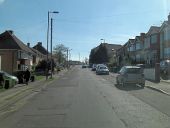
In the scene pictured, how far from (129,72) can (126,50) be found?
3690 inches

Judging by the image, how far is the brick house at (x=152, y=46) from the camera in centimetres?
8056

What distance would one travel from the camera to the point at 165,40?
72.9 meters

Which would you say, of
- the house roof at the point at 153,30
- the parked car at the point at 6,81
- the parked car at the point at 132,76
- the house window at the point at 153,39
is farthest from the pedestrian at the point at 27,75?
the house window at the point at 153,39

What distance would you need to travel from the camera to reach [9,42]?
77.6m

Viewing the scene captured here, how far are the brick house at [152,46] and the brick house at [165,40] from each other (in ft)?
11.1

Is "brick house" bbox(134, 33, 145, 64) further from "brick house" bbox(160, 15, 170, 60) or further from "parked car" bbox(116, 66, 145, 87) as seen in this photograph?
"parked car" bbox(116, 66, 145, 87)

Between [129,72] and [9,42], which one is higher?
[9,42]

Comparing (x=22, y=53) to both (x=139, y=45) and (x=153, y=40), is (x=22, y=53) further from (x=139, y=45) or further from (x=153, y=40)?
(x=139, y=45)

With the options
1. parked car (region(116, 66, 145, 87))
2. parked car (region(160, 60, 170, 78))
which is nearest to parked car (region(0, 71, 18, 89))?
parked car (region(116, 66, 145, 87))

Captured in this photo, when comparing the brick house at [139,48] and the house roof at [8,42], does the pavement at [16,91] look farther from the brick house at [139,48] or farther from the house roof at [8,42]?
the brick house at [139,48]

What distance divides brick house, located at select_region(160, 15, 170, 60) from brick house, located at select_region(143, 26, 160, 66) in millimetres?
3385

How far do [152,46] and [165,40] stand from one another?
1084 cm

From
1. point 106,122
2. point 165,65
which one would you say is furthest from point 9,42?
point 106,122

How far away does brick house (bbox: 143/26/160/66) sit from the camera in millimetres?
80562
